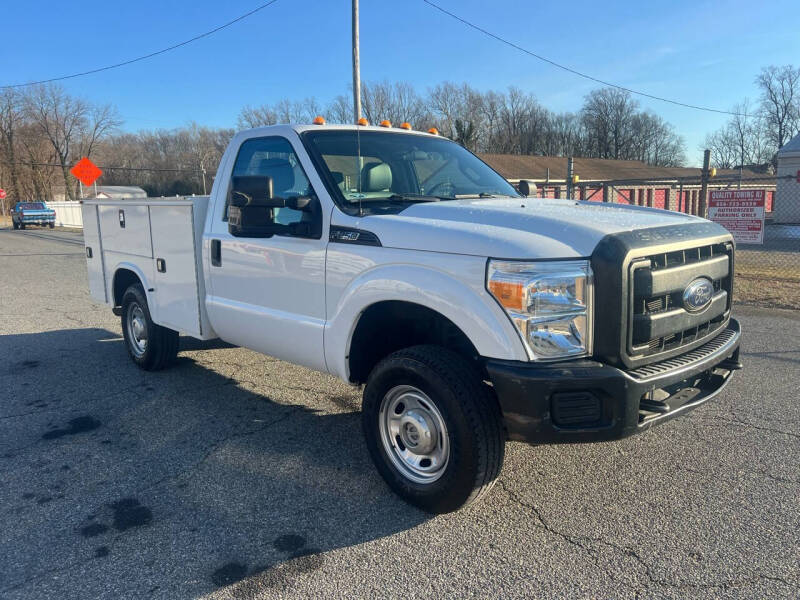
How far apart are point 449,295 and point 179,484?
1.97 m

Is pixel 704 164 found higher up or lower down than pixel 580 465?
higher up

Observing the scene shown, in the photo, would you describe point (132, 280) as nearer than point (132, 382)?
No

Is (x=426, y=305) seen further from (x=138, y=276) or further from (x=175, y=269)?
(x=138, y=276)

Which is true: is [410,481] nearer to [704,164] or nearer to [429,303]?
[429,303]

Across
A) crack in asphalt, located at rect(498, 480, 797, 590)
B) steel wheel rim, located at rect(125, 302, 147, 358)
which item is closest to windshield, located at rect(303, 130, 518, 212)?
crack in asphalt, located at rect(498, 480, 797, 590)

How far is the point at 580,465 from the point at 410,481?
1.15 metres

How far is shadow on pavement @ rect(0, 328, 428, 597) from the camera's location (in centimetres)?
277

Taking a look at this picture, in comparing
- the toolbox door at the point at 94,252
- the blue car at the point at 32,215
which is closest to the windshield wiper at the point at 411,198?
the toolbox door at the point at 94,252

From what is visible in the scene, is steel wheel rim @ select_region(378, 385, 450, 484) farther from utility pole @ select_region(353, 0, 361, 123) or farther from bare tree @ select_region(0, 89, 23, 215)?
bare tree @ select_region(0, 89, 23, 215)

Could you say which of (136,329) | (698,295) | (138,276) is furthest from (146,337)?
(698,295)

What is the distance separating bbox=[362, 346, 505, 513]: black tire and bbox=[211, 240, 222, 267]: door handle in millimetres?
1836

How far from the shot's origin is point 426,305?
3.03 metres

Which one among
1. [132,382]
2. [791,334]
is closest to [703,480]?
[791,334]

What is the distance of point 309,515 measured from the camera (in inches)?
126
